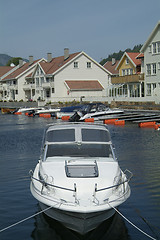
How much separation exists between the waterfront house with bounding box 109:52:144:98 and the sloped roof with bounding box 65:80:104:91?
18.7 feet

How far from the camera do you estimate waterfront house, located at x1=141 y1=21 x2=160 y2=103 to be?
57.8 meters

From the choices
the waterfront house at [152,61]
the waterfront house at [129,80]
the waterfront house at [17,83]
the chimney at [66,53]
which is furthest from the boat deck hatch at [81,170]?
the waterfront house at [17,83]

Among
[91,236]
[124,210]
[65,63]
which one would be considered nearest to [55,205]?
[91,236]

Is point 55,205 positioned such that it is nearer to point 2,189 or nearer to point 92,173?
point 92,173

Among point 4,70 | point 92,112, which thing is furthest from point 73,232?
point 4,70

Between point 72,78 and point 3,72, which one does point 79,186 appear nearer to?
point 72,78

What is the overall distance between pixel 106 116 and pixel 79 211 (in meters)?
35.6

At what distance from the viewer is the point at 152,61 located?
59156 millimetres

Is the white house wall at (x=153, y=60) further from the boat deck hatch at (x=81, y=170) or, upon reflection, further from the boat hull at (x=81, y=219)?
the boat hull at (x=81, y=219)

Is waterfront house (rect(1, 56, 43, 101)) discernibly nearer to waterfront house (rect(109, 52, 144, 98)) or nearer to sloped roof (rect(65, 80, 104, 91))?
sloped roof (rect(65, 80, 104, 91))

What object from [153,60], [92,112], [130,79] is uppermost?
[153,60]

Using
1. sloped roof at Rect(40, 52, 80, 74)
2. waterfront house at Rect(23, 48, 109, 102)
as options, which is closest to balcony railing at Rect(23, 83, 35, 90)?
waterfront house at Rect(23, 48, 109, 102)

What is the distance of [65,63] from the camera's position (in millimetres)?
76375

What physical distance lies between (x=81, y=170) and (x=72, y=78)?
223 feet
